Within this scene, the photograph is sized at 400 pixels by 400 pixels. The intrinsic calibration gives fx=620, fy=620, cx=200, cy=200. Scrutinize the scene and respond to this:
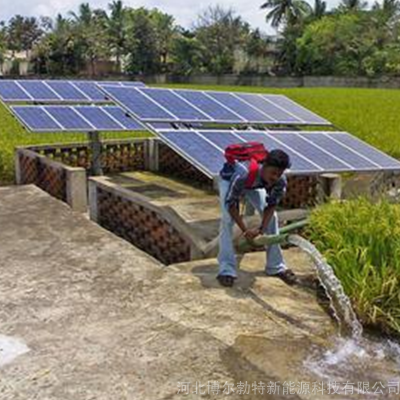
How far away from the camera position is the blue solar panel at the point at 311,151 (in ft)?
21.1

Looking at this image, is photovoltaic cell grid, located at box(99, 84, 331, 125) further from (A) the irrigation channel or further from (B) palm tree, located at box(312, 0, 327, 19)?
(B) palm tree, located at box(312, 0, 327, 19)

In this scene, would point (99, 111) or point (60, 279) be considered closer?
point (60, 279)

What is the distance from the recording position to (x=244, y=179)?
188 inches

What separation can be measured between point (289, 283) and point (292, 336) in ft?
3.29

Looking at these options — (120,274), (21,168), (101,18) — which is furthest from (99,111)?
(101,18)

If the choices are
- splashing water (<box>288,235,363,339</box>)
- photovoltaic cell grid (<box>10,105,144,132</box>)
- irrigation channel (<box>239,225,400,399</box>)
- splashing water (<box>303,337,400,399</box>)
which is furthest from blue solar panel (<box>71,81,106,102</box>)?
splashing water (<box>303,337,400,399</box>)

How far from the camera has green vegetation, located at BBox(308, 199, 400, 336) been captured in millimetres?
4195

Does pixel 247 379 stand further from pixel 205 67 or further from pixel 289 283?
pixel 205 67

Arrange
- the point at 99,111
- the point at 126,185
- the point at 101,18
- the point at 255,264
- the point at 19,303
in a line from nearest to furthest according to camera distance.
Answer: the point at 19,303, the point at 255,264, the point at 126,185, the point at 99,111, the point at 101,18

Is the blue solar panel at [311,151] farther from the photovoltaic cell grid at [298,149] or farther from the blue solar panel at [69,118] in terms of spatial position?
the blue solar panel at [69,118]

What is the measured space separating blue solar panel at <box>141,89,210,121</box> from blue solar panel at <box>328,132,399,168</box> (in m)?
1.68

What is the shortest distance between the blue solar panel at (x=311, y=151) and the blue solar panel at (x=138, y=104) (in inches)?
53.9

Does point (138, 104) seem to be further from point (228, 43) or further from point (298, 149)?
point (228, 43)

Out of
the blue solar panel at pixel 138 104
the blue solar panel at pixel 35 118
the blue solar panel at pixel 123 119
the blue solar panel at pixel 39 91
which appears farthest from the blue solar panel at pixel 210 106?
the blue solar panel at pixel 39 91
